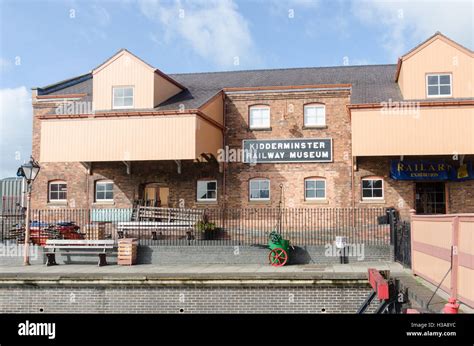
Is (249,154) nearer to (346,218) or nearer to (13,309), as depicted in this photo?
(346,218)

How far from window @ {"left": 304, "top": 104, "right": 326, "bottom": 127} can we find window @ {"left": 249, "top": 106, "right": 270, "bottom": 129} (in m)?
1.85

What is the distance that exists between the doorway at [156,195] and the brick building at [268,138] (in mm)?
53

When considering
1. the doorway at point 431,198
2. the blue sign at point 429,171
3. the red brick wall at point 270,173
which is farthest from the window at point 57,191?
the doorway at point 431,198

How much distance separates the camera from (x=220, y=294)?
38.2 feet

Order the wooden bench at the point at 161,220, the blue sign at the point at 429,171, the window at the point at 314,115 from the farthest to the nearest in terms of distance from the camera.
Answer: the window at the point at 314,115
the blue sign at the point at 429,171
the wooden bench at the point at 161,220

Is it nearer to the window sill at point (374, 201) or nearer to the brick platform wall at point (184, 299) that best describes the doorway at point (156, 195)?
the window sill at point (374, 201)

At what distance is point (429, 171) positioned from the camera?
72.2ft

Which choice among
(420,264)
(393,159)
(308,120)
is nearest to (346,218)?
(393,159)

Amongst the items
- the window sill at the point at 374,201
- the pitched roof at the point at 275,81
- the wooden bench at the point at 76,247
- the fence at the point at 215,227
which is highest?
the pitched roof at the point at 275,81

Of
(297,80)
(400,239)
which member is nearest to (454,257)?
(400,239)

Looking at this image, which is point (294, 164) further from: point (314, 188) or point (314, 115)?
point (314, 115)

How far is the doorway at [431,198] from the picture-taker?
2269 centimetres

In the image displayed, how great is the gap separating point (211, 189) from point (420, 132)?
32.0ft

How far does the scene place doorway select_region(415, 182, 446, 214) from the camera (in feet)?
74.4
